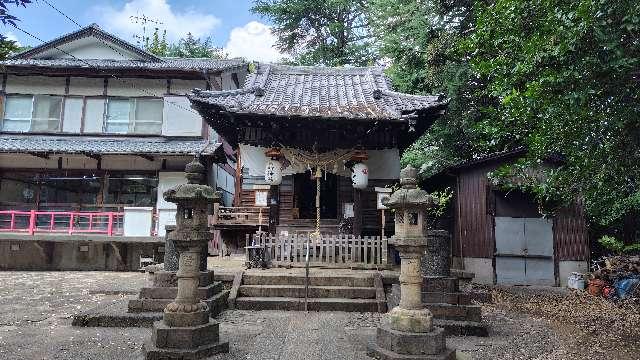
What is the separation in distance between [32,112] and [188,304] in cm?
1875

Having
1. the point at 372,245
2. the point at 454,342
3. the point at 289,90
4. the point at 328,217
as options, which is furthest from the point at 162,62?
the point at 454,342

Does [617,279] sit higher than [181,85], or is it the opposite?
[181,85]

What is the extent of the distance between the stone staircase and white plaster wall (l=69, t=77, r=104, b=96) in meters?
14.8

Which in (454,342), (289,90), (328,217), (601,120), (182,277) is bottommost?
(454,342)

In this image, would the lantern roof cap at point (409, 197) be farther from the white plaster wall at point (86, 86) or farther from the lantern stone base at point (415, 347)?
the white plaster wall at point (86, 86)

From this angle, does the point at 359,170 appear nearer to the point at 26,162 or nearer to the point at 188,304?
the point at 188,304

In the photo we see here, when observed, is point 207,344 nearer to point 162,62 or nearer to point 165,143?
point 165,143

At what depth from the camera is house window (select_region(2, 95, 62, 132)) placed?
19.8m

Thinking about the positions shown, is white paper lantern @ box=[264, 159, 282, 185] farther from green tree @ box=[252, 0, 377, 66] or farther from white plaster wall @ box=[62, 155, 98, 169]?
green tree @ box=[252, 0, 377, 66]

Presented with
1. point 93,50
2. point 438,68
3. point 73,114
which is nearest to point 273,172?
point 438,68

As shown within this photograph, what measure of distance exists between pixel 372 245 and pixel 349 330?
12.6 feet

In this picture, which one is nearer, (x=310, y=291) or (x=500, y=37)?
(x=500, y=37)

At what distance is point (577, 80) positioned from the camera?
5855 mm

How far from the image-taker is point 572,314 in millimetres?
10062
